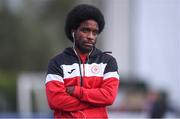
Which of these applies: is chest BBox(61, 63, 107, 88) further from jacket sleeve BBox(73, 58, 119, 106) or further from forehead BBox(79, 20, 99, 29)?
forehead BBox(79, 20, 99, 29)

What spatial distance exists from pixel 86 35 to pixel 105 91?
509mm

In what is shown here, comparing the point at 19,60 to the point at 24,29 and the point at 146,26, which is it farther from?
the point at 146,26

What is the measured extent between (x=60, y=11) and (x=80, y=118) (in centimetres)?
4531

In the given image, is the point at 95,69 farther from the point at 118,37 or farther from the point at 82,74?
the point at 118,37

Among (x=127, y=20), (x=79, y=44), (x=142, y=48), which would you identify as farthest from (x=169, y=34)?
(x=79, y=44)

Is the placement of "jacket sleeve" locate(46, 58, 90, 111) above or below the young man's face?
below

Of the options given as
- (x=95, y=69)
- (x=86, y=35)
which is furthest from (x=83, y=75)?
(x=86, y=35)

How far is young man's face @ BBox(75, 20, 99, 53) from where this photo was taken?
25.5ft

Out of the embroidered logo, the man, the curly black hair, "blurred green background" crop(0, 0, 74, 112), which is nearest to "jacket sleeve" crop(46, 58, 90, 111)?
the man

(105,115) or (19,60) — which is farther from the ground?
(105,115)

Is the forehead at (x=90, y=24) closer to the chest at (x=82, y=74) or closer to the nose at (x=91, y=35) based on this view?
the nose at (x=91, y=35)

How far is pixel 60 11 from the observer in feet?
173

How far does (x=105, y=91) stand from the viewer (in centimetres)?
775

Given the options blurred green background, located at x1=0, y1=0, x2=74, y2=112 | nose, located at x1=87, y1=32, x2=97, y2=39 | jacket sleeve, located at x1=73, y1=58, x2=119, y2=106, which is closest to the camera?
jacket sleeve, located at x1=73, y1=58, x2=119, y2=106
